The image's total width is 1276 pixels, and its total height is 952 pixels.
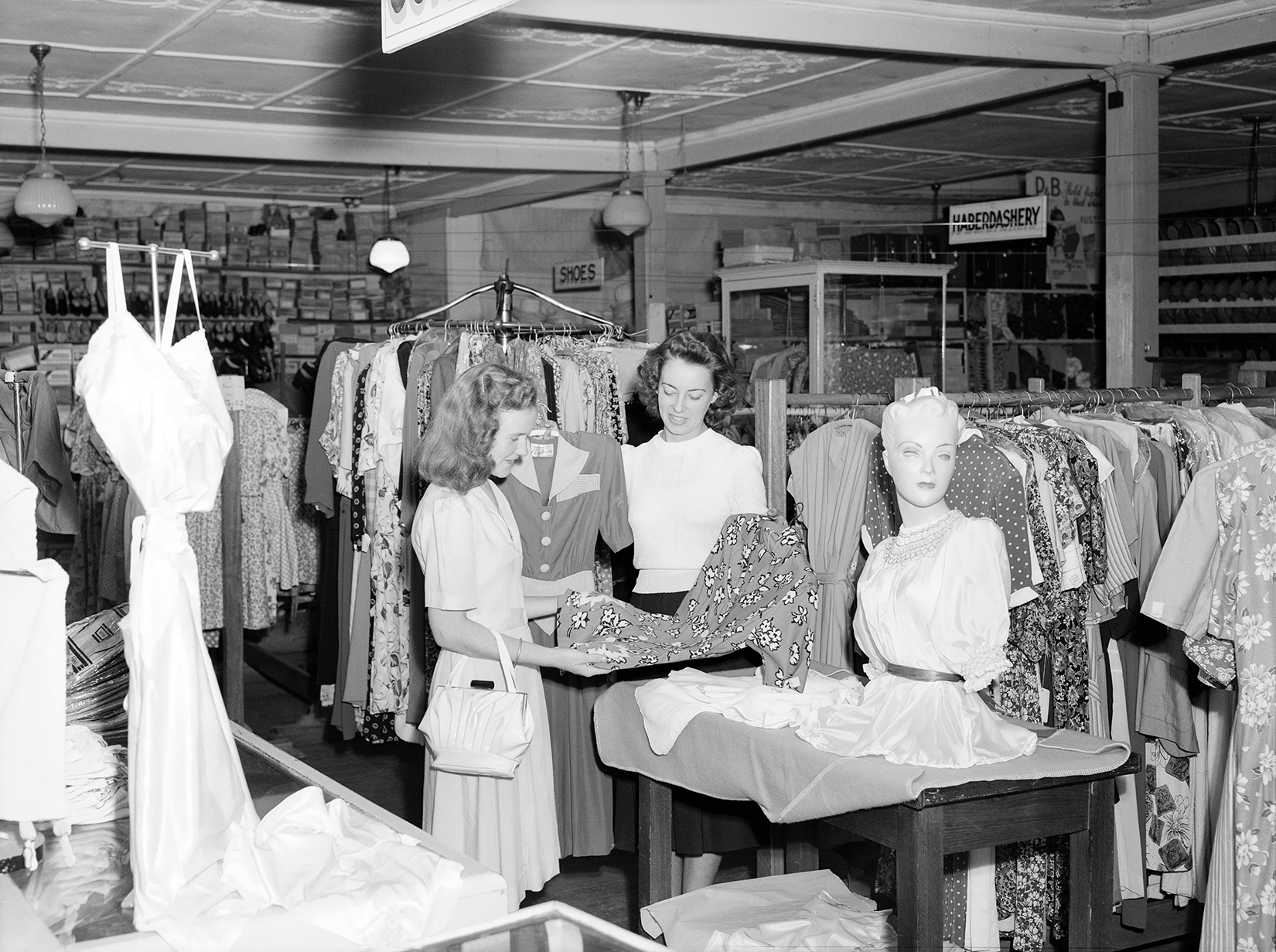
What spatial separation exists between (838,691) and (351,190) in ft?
33.9

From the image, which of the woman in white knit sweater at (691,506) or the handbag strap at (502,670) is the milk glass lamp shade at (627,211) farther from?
the handbag strap at (502,670)

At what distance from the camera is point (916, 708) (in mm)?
2627

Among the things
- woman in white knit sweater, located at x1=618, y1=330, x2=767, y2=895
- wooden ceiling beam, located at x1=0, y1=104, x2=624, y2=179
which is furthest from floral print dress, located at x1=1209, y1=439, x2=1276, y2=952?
wooden ceiling beam, located at x1=0, y1=104, x2=624, y2=179

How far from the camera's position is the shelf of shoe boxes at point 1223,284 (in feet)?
29.7

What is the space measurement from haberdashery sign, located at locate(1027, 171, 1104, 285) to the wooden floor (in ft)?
16.5

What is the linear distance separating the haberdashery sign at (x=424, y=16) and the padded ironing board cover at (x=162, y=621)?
1139 mm

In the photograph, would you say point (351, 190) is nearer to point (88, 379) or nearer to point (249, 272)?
point (249, 272)

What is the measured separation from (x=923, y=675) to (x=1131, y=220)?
4.90 meters

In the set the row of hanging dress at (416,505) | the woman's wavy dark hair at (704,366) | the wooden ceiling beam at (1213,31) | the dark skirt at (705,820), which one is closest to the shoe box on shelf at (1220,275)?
the wooden ceiling beam at (1213,31)

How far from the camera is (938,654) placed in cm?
267

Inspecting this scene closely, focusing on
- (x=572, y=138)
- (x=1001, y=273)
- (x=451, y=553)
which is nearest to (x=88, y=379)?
(x=451, y=553)

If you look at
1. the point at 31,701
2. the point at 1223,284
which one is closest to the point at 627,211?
the point at 1223,284

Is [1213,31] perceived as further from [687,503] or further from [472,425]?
[472,425]

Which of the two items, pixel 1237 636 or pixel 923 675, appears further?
pixel 1237 636
